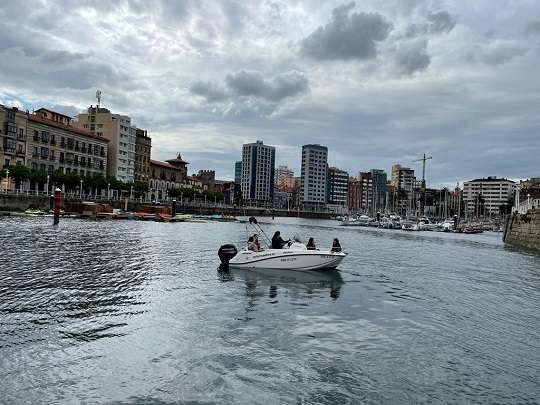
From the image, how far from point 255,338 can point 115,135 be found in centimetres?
15162

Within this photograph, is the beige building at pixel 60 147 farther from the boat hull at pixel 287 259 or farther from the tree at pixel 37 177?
the boat hull at pixel 287 259

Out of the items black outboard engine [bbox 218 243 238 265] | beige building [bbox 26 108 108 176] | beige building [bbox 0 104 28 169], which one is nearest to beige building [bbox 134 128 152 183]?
beige building [bbox 26 108 108 176]

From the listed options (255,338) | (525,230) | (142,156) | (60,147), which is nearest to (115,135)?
(142,156)

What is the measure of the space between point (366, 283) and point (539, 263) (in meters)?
26.8

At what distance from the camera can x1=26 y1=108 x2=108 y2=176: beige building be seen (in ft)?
391

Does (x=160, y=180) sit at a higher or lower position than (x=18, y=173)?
higher

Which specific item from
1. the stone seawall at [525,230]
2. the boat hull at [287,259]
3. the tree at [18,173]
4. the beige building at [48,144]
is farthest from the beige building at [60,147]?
the stone seawall at [525,230]

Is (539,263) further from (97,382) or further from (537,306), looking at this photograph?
(97,382)

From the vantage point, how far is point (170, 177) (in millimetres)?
197875

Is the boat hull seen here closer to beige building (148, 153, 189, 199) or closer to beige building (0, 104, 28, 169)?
beige building (0, 104, 28, 169)

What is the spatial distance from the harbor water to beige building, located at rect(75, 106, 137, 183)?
435ft

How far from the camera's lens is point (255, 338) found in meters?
15.8

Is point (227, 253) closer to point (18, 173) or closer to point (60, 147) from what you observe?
point (18, 173)

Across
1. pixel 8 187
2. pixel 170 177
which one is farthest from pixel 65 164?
pixel 170 177
